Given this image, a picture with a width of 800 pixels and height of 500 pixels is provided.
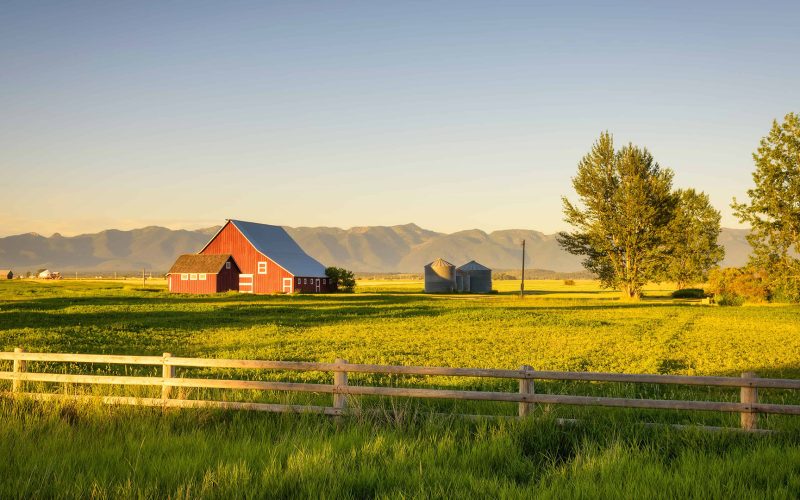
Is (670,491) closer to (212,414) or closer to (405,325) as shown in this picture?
(212,414)

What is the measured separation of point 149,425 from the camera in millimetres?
9992

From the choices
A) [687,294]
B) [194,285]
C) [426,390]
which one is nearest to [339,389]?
[426,390]

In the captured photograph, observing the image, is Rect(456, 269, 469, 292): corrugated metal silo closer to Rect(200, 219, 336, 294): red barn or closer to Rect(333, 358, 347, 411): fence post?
Rect(200, 219, 336, 294): red barn

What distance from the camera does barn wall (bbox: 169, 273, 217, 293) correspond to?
3000 inches

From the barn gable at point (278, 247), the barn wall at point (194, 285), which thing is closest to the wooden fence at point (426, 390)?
the barn wall at point (194, 285)

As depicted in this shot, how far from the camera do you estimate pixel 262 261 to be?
77875mm

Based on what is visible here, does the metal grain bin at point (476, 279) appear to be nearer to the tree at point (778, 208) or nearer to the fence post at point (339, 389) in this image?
the tree at point (778, 208)

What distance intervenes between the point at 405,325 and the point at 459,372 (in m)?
25.3

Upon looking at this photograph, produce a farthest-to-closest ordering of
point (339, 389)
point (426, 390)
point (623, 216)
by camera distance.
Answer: point (623, 216) < point (339, 389) < point (426, 390)

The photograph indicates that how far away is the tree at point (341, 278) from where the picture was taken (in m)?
85.5

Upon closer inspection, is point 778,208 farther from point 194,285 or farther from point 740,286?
point 194,285

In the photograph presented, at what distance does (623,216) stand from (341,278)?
3754 cm

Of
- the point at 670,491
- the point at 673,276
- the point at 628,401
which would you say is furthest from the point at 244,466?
the point at 673,276

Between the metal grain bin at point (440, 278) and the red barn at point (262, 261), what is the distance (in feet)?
73.4
